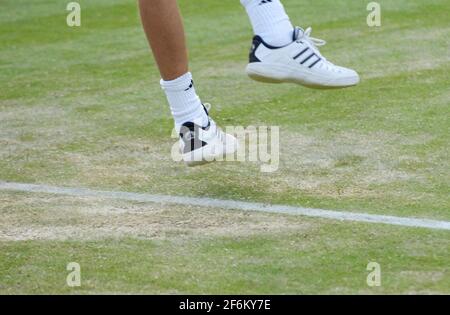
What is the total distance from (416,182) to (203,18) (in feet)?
16.3

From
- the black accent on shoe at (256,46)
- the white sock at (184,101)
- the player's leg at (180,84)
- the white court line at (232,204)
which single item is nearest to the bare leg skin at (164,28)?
the player's leg at (180,84)

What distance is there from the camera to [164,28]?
15.4 ft

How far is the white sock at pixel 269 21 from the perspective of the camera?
4.78m

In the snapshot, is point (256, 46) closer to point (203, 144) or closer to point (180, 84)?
point (180, 84)

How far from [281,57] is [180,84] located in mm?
433

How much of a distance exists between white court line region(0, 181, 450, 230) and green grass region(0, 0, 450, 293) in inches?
2.9

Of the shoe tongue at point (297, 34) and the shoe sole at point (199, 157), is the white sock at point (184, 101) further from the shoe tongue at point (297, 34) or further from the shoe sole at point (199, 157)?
the shoe tongue at point (297, 34)

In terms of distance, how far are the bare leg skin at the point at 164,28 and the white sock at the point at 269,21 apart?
306 millimetres

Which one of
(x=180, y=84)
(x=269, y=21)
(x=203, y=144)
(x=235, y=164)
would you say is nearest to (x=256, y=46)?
(x=269, y=21)

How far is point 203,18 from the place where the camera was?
973 cm

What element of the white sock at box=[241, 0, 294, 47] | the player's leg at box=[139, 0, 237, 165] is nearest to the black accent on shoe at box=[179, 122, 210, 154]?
the player's leg at box=[139, 0, 237, 165]

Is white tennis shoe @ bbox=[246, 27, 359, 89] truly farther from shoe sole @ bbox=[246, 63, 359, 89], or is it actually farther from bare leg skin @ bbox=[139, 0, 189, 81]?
bare leg skin @ bbox=[139, 0, 189, 81]

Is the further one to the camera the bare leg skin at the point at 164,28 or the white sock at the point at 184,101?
the white sock at the point at 184,101
